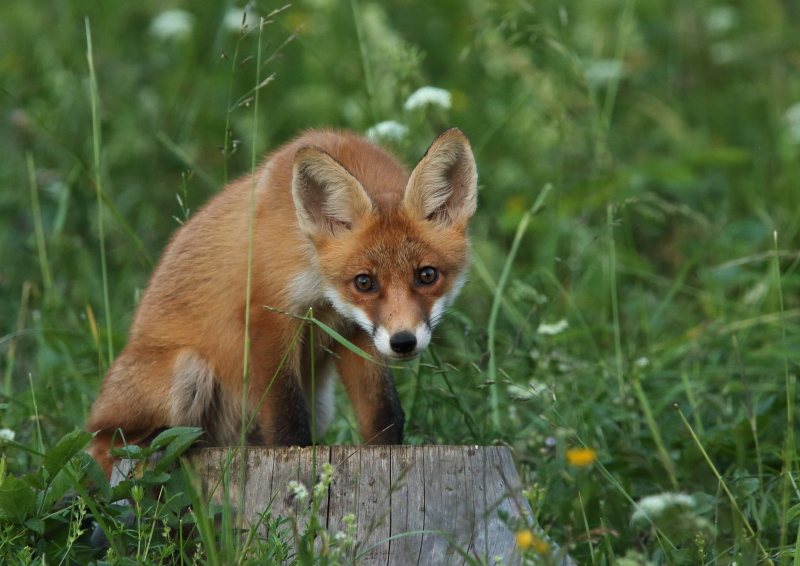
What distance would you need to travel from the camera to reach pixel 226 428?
3873mm

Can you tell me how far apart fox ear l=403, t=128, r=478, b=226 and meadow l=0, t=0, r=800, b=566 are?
63 centimetres

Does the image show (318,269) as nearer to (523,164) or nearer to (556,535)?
(556,535)

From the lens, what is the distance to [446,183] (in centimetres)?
345

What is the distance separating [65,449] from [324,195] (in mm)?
1315

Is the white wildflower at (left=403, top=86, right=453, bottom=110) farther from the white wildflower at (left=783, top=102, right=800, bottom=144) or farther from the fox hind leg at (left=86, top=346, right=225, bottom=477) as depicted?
the white wildflower at (left=783, top=102, right=800, bottom=144)

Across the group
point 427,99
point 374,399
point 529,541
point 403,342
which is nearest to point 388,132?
point 427,99

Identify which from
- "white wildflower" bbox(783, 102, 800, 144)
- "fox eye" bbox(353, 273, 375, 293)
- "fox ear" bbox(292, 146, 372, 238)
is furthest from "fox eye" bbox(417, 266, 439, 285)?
"white wildflower" bbox(783, 102, 800, 144)

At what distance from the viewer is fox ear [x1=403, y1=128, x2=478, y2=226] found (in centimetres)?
325

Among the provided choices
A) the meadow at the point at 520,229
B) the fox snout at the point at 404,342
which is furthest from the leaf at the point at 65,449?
the fox snout at the point at 404,342

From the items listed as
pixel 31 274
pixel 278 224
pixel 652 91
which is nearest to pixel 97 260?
pixel 31 274

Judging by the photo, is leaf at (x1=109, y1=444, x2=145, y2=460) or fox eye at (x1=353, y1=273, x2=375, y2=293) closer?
leaf at (x1=109, y1=444, x2=145, y2=460)

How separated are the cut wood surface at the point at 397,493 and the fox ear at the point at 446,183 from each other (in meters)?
0.96

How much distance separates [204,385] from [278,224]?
2.57 feet

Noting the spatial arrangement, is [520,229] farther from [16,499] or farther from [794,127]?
[794,127]
